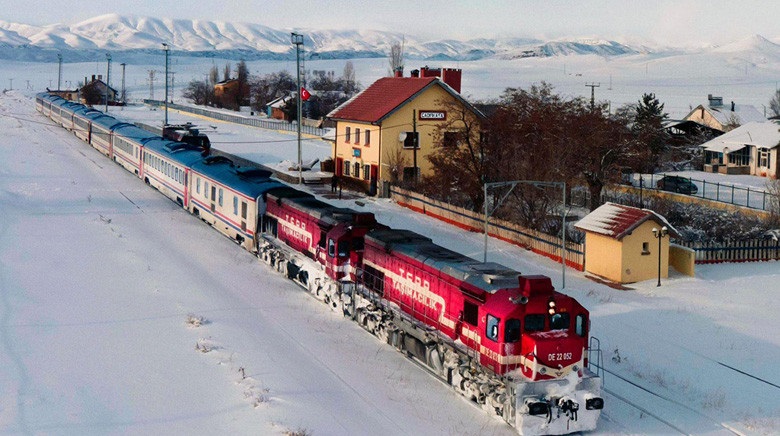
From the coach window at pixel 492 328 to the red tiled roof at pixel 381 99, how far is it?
35415mm

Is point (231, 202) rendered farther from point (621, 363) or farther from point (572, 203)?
point (572, 203)

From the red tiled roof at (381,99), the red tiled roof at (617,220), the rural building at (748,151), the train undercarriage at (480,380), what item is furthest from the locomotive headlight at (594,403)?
the rural building at (748,151)

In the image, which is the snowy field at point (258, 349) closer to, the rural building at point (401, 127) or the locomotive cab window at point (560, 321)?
the locomotive cab window at point (560, 321)

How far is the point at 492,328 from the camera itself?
1830cm

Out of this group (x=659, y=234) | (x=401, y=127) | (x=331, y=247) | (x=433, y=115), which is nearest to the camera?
(x=331, y=247)

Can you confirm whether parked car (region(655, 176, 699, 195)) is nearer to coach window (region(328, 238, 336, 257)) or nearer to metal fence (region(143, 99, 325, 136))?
coach window (region(328, 238, 336, 257))

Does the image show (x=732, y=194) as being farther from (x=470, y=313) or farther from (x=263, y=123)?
(x=263, y=123)

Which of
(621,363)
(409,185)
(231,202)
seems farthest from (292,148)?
(621,363)

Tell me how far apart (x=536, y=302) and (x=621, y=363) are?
598 cm

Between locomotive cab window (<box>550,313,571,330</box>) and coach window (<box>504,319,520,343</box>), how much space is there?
0.78 m

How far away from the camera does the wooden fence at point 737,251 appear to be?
117 feet

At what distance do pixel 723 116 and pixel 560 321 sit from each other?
71613 millimetres

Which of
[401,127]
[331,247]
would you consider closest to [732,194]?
[401,127]

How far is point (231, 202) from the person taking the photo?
3666 cm
